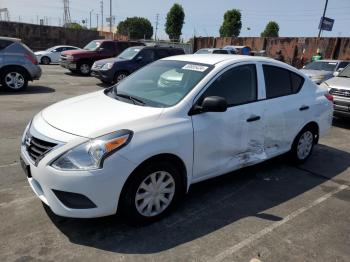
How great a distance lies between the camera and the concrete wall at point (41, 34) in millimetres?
32781

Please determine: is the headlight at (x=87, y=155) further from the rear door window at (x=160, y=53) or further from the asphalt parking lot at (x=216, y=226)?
the rear door window at (x=160, y=53)

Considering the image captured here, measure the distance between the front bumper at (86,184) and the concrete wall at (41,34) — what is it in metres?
33.8

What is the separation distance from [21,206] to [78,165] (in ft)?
4.01

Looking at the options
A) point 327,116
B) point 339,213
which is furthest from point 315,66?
point 339,213

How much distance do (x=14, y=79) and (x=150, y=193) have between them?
9.10 m

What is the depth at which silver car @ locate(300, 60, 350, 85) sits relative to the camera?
12570 millimetres

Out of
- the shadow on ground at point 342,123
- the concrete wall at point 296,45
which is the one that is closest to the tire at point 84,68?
the shadow on ground at point 342,123

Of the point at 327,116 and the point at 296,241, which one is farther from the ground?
the point at 327,116

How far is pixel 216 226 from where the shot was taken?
3600 mm

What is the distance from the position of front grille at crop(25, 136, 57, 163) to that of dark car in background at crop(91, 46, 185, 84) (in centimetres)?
1015

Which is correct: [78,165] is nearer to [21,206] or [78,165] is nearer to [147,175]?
[147,175]

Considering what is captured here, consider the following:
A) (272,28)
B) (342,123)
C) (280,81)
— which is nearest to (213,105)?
(280,81)

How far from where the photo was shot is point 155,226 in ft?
11.6

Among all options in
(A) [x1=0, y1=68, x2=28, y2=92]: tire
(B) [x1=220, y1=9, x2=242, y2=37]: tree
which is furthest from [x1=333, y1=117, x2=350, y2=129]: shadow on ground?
(B) [x1=220, y1=9, x2=242, y2=37]: tree
